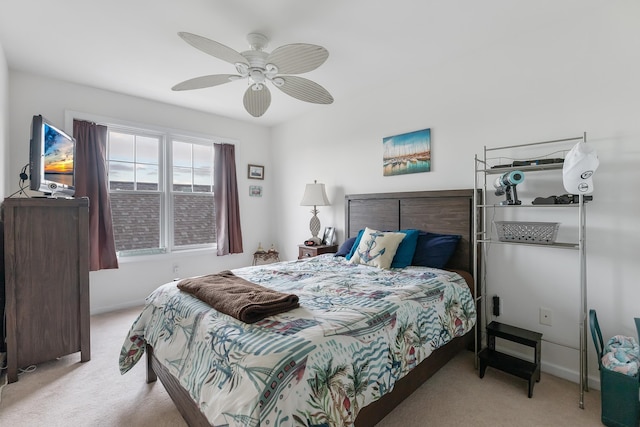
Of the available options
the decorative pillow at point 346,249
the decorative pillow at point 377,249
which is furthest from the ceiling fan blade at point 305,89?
the decorative pillow at point 346,249

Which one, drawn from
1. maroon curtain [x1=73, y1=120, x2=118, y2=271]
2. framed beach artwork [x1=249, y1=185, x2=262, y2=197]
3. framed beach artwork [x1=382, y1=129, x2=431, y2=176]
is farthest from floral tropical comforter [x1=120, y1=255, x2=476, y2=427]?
framed beach artwork [x1=249, y1=185, x2=262, y2=197]

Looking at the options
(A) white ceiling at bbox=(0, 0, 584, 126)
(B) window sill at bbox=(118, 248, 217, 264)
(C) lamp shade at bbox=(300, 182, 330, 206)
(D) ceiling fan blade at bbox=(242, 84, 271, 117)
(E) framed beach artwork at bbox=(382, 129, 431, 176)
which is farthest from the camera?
(C) lamp shade at bbox=(300, 182, 330, 206)

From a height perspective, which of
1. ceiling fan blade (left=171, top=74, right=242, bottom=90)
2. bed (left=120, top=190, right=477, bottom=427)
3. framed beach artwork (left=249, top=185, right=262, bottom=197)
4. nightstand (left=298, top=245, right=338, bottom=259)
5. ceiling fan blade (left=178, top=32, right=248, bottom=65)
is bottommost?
bed (left=120, top=190, right=477, bottom=427)

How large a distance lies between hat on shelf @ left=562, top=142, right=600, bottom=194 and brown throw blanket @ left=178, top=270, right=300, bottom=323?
1.81m

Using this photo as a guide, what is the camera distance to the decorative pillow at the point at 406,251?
2584 millimetres

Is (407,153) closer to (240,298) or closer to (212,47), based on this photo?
(212,47)

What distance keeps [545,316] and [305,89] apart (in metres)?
2.58

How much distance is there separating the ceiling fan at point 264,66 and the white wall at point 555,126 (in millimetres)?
1234

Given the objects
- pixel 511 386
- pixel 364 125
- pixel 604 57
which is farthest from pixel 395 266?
pixel 604 57

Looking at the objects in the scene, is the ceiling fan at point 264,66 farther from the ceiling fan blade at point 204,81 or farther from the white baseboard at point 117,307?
the white baseboard at point 117,307

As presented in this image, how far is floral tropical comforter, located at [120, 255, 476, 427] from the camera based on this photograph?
1.09 m

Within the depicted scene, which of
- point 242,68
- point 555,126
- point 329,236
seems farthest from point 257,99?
point 555,126

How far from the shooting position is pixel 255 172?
4.78 meters

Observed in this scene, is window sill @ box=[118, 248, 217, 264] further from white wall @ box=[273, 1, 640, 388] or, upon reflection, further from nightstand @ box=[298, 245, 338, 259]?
white wall @ box=[273, 1, 640, 388]
